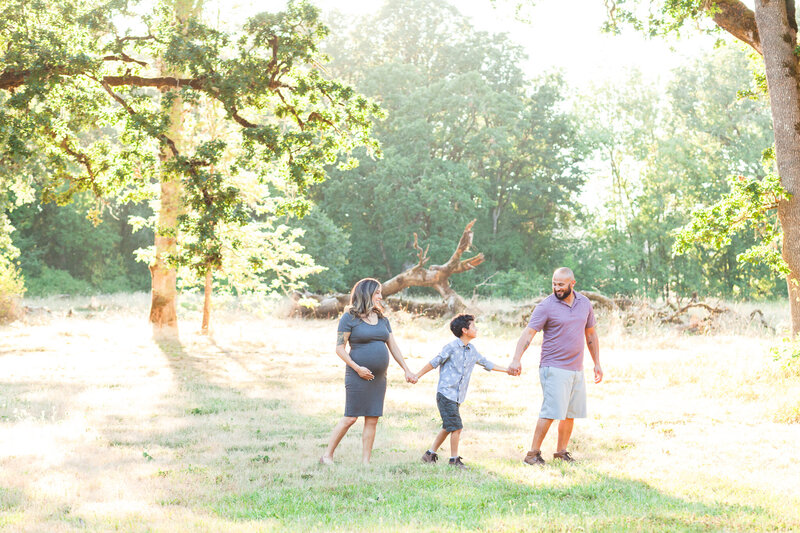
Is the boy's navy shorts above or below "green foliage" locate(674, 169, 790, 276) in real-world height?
below

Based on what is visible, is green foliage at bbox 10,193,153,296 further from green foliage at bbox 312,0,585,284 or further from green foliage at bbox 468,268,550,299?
green foliage at bbox 468,268,550,299

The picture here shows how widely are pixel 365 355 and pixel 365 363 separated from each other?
74 mm

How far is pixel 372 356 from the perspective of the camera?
7.07 metres

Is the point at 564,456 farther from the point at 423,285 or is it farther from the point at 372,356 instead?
the point at 423,285

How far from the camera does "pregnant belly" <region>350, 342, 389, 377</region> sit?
278 inches

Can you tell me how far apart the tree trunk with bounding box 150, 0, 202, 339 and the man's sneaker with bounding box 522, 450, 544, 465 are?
1362 cm

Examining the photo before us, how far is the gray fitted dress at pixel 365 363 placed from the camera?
7078 millimetres

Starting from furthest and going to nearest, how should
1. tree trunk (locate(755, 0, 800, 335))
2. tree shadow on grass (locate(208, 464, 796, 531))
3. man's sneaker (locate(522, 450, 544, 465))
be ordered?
tree trunk (locate(755, 0, 800, 335)), man's sneaker (locate(522, 450, 544, 465)), tree shadow on grass (locate(208, 464, 796, 531))

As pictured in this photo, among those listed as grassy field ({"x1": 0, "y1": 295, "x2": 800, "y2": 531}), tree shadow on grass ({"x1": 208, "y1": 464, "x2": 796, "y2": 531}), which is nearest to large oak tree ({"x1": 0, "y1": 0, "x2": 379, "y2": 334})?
grassy field ({"x1": 0, "y1": 295, "x2": 800, "y2": 531})

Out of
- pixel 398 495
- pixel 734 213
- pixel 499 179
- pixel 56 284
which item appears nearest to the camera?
pixel 398 495

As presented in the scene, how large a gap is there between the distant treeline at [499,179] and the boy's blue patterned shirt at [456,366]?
1204 inches

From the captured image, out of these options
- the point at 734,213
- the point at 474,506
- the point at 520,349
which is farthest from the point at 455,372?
the point at 734,213

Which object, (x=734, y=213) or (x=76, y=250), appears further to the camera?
(x=76, y=250)

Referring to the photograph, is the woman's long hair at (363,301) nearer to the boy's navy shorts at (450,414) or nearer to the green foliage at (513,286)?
the boy's navy shorts at (450,414)
